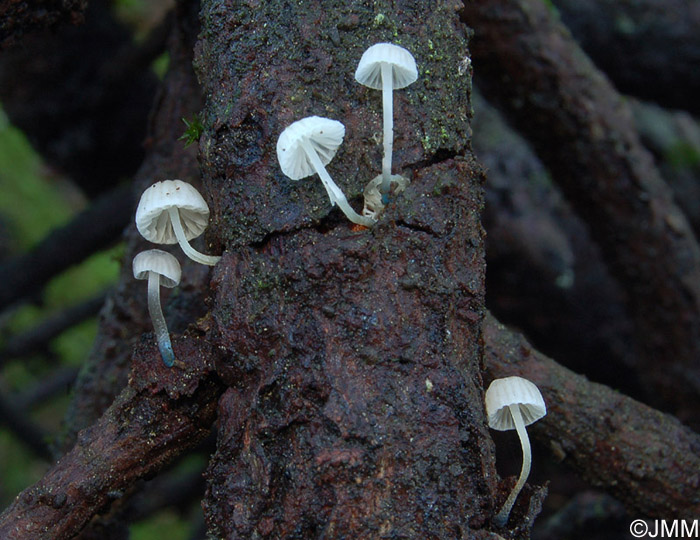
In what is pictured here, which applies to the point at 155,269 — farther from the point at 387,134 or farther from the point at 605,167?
the point at 605,167

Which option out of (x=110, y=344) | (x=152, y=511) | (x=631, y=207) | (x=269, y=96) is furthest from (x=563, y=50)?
(x=152, y=511)

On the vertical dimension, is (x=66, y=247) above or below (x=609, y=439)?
above

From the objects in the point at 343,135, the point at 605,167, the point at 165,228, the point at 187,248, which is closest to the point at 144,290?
the point at 165,228

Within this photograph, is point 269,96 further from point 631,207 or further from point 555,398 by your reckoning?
point 631,207

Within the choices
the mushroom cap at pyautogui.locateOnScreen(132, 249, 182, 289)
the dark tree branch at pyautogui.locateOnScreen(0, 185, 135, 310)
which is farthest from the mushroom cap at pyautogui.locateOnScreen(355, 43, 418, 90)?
the dark tree branch at pyautogui.locateOnScreen(0, 185, 135, 310)

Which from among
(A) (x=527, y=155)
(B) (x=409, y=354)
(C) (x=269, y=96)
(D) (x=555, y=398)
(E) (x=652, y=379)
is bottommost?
(E) (x=652, y=379)

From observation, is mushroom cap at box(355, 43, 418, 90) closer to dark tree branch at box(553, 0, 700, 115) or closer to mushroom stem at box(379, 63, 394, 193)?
mushroom stem at box(379, 63, 394, 193)
